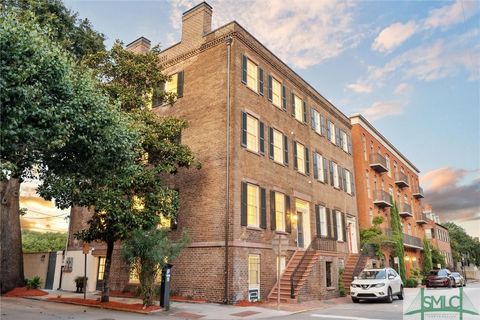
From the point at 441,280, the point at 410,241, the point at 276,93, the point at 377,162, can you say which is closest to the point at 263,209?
the point at 276,93

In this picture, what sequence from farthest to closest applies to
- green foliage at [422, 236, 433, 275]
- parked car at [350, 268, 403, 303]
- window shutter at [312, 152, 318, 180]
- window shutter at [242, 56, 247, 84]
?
1. green foliage at [422, 236, 433, 275]
2. window shutter at [312, 152, 318, 180]
3. window shutter at [242, 56, 247, 84]
4. parked car at [350, 268, 403, 303]

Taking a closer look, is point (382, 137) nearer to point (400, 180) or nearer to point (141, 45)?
point (400, 180)

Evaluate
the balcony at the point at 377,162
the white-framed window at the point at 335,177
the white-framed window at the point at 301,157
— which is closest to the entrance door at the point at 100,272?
the white-framed window at the point at 301,157

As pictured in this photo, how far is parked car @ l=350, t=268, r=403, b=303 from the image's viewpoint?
1783cm

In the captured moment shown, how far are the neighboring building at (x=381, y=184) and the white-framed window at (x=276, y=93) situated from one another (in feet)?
51.0

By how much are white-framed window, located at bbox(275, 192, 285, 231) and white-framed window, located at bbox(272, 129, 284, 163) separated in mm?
2001

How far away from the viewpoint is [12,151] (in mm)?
9336

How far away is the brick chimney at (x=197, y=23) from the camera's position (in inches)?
837

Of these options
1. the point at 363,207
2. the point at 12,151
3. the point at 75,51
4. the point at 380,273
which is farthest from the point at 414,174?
the point at 12,151

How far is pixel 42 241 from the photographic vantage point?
52562 mm

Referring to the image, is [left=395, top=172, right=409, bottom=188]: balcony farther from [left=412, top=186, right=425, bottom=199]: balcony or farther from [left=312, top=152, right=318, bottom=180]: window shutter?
[left=312, top=152, right=318, bottom=180]: window shutter

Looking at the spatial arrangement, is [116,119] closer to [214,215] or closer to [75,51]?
[214,215]

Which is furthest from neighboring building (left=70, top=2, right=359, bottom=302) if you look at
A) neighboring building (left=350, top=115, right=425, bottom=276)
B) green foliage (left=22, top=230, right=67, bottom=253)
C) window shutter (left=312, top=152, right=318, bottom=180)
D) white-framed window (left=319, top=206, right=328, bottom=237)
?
green foliage (left=22, top=230, right=67, bottom=253)

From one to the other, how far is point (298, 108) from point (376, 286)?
1166 centimetres
